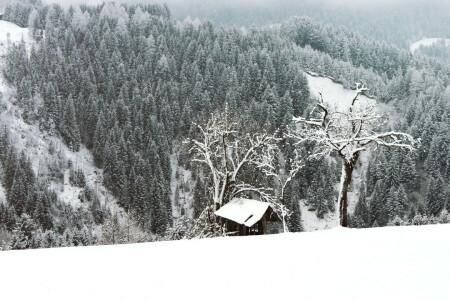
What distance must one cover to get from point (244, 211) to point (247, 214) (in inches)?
18.8

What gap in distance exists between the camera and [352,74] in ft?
447

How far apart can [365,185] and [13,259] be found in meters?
92.9

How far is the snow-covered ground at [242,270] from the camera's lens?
20.9 feet

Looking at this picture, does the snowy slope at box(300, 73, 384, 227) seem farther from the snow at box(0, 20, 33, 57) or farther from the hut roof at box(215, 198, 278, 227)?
the snow at box(0, 20, 33, 57)

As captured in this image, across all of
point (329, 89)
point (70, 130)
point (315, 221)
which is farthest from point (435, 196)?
point (70, 130)

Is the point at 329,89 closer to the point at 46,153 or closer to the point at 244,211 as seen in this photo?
the point at 46,153

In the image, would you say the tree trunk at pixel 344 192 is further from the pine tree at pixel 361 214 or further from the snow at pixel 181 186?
the snow at pixel 181 186

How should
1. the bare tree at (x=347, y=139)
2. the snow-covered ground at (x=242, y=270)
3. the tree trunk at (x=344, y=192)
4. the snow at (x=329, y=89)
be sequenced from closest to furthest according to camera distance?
the snow-covered ground at (x=242, y=270), the bare tree at (x=347, y=139), the tree trunk at (x=344, y=192), the snow at (x=329, y=89)

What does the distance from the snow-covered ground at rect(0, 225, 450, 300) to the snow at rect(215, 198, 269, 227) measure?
55.4 ft

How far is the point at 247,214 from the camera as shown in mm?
27969

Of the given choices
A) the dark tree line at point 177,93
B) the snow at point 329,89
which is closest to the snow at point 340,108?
the snow at point 329,89

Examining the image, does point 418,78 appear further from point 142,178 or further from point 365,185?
point 142,178

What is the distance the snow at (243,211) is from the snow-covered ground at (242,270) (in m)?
16.9

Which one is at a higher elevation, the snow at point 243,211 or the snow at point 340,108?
the snow at point 243,211
